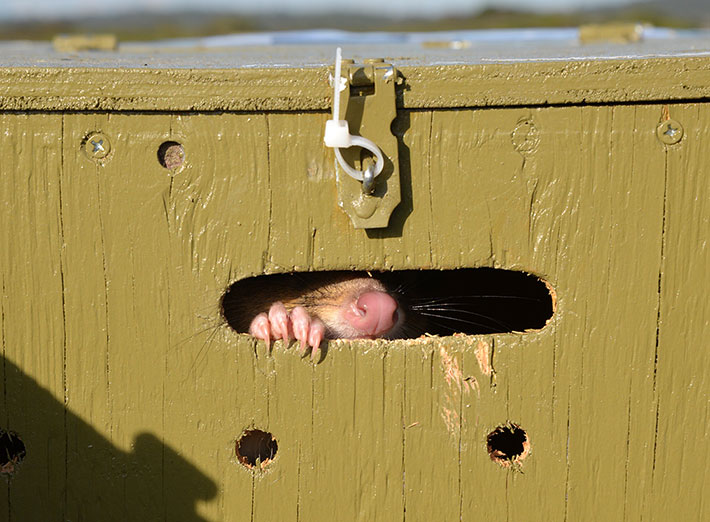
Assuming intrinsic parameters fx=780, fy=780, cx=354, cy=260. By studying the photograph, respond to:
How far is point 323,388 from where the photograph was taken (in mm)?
2018

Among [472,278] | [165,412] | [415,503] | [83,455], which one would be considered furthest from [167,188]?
[472,278]

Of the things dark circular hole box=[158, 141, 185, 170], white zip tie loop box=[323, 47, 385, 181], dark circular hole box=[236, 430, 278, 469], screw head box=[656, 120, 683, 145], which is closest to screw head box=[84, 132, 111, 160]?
dark circular hole box=[158, 141, 185, 170]

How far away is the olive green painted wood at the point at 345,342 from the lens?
75.1 inches

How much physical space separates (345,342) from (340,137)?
546mm

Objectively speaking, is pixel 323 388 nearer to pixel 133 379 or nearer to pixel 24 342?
pixel 133 379

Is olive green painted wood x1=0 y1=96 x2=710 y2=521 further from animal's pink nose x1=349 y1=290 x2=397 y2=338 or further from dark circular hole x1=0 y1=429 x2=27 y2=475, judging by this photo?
animal's pink nose x1=349 y1=290 x2=397 y2=338

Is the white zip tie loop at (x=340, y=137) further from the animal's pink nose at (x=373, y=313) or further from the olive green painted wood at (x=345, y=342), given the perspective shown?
the animal's pink nose at (x=373, y=313)

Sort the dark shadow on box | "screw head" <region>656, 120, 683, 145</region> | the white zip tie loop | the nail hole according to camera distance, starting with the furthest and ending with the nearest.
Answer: the nail hole → the dark shadow on box → "screw head" <region>656, 120, 683, 145</region> → the white zip tie loop

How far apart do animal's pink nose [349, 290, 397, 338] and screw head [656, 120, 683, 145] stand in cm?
92

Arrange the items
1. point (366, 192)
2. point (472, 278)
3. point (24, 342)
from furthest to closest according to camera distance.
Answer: point (472, 278)
point (24, 342)
point (366, 192)

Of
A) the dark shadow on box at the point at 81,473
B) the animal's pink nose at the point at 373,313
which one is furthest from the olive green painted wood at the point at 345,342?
the animal's pink nose at the point at 373,313

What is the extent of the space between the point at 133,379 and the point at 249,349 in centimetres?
31

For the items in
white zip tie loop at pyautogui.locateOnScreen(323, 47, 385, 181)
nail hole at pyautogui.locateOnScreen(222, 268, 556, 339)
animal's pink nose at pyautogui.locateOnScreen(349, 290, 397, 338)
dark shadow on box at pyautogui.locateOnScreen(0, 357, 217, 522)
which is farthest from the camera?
nail hole at pyautogui.locateOnScreen(222, 268, 556, 339)

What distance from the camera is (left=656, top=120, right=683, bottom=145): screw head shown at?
1.89 meters
